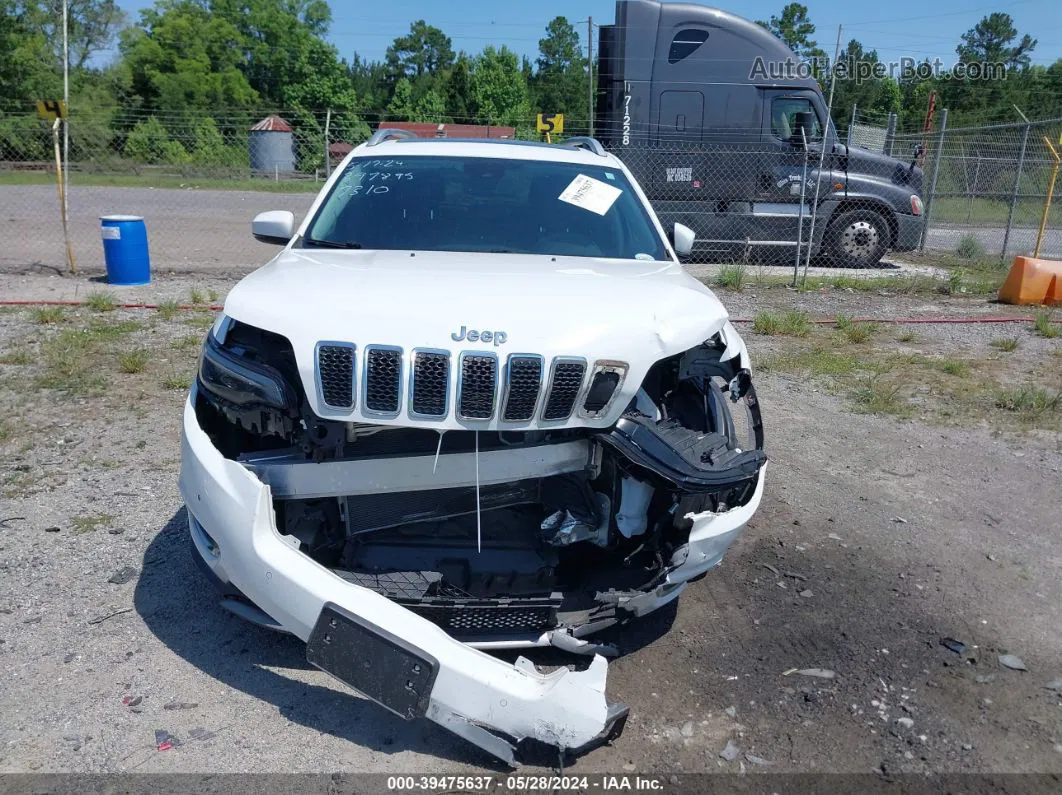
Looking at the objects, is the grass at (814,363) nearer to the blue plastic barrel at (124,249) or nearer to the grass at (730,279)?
the grass at (730,279)

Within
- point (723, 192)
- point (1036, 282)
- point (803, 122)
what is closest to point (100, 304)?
point (723, 192)

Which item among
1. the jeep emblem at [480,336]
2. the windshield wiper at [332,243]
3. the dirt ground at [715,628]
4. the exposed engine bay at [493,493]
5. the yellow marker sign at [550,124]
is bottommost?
the dirt ground at [715,628]

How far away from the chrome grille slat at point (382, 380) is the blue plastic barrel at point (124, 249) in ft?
29.9

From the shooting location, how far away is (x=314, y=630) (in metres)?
2.64

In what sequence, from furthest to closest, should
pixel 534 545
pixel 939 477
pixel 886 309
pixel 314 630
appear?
pixel 886 309 < pixel 939 477 < pixel 534 545 < pixel 314 630

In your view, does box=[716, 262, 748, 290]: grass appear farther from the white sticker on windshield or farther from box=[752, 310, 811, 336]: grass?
the white sticker on windshield

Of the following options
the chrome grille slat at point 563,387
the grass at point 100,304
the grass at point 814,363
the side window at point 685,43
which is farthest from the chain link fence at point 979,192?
the chrome grille slat at point 563,387

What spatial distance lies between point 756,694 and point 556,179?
2745 mm

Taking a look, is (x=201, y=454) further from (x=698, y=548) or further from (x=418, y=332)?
(x=698, y=548)

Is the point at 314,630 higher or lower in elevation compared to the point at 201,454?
lower

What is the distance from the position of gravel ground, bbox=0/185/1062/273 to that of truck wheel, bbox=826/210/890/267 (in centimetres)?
389

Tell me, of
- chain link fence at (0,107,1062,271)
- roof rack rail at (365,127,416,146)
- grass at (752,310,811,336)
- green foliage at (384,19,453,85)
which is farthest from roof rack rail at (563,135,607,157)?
green foliage at (384,19,453,85)

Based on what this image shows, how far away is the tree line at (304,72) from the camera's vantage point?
50156 millimetres

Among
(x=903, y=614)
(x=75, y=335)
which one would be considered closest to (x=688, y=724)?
(x=903, y=614)
